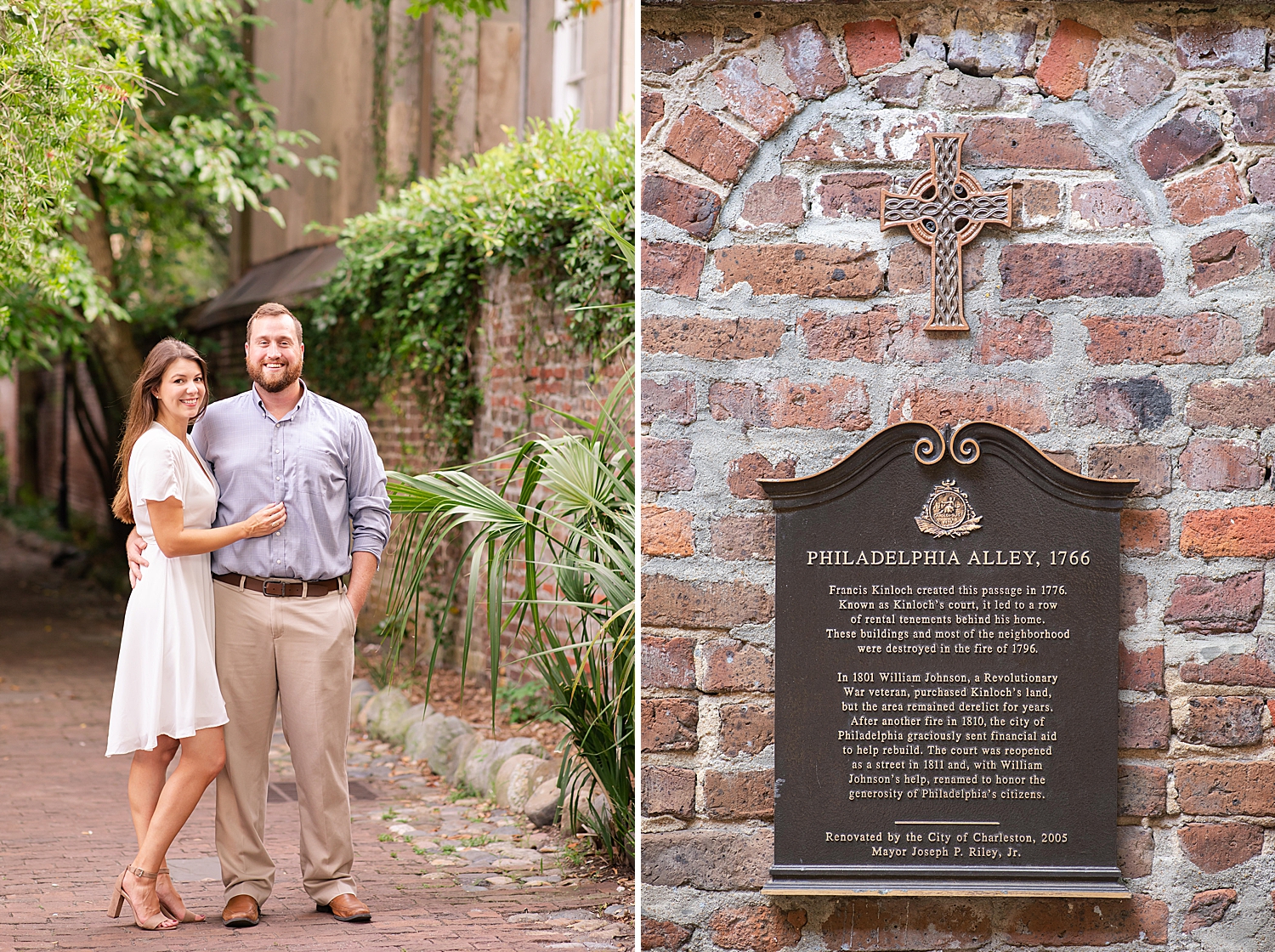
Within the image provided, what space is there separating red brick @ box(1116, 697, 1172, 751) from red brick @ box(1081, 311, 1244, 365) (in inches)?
37.7

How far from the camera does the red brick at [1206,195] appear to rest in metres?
3.56

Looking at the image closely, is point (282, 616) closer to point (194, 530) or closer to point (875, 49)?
point (194, 530)

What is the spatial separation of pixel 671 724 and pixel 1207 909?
158 centimetres

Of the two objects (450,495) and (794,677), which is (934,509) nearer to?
(794,677)

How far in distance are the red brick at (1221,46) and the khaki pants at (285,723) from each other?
325 cm

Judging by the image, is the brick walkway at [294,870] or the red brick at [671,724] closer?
the red brick at [671,724]

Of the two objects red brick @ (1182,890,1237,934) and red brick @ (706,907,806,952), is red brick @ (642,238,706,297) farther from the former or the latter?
red brick @ (1182,890,1237,934)

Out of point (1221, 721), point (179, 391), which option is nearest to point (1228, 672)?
point (1221, 721)

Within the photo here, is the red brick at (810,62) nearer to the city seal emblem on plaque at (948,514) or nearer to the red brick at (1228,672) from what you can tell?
the city seal emblem on plaque at (948,514)

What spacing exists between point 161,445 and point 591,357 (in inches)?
123

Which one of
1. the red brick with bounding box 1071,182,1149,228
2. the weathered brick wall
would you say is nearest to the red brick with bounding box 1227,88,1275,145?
the weathered brick wall

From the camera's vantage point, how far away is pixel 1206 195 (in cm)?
356

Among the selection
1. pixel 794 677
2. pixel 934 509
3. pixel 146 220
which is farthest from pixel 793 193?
pixel 146 220

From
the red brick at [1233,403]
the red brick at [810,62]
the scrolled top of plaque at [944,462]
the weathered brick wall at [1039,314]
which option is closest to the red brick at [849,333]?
the weathered brick wall at [1039,314]
